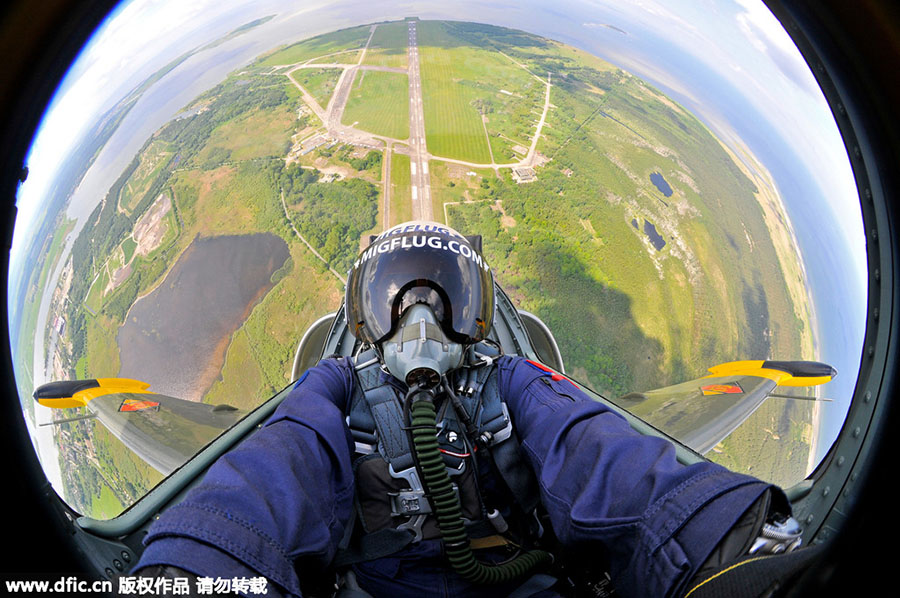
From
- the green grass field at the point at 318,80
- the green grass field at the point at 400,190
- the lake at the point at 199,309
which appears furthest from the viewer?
the green grass field at the point at 318,80

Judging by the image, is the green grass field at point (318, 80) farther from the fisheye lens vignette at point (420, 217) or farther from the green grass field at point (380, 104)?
the green grass field at point (380, 104)

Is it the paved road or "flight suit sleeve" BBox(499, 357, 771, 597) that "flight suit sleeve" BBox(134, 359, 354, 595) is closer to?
"flight suit sleeve" BBox(499, 357, 771, 597)

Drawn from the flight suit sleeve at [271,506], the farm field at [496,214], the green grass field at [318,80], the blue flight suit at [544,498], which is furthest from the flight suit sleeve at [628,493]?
the green grass field at [318,80]

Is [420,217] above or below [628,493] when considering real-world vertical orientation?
above

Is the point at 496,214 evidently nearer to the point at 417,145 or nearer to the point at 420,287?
the point at 417,145

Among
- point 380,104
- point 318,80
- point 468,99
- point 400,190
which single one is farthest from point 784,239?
point 318,80

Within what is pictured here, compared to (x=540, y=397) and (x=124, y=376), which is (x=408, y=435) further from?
(x=124, y=376)
